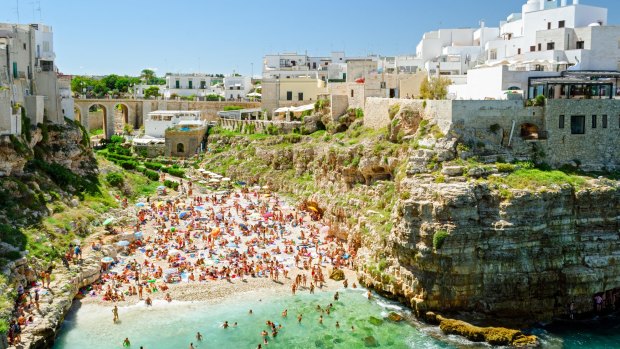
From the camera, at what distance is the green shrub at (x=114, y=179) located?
50156 mm

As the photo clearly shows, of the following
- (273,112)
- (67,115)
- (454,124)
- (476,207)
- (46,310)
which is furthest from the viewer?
(273,112)

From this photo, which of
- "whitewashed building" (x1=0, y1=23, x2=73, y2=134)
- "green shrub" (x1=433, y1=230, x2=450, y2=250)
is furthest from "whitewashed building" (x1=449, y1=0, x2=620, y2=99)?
"whitewashed building" (x1=0, y1=23, x2=73, y2=134)

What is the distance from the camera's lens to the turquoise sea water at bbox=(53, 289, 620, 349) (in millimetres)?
28656

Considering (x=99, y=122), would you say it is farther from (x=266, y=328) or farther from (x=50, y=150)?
(x=266, y=328)

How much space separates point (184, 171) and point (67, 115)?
476 inches

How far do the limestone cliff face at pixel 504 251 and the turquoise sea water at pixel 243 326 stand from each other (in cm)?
252

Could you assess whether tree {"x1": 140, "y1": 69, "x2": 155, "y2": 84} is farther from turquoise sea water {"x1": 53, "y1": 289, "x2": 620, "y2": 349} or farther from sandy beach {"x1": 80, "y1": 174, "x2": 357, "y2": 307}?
turquoise sea water {"x1": 53, "y1": 289, "x2": 620, "y2": 349}

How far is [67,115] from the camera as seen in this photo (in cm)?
5284

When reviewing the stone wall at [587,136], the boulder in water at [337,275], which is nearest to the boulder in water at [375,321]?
the boulder in water at [337,275]

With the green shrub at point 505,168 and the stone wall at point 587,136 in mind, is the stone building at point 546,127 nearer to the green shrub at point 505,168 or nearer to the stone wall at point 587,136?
the stone wall at point 587,136

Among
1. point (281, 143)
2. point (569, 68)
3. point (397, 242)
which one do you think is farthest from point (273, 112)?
point (397, 242)

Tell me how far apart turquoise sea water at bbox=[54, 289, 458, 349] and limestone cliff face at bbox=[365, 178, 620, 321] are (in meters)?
2.52

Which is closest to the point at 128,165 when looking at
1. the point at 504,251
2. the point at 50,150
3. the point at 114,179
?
the point at 114,179

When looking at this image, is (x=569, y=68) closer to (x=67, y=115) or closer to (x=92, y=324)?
(x=92, y=324)
